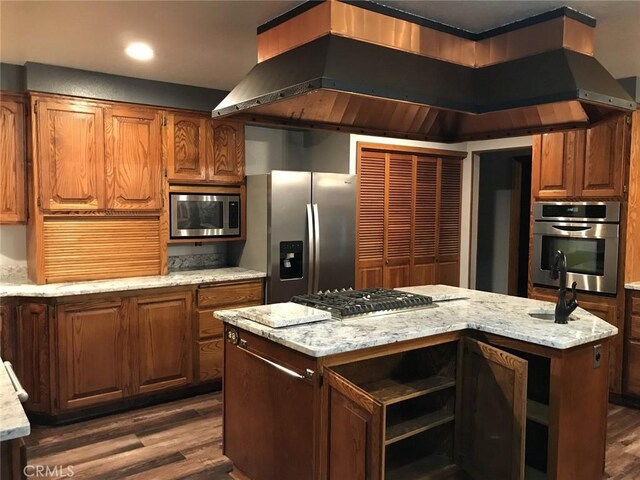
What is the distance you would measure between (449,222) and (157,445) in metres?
3.51

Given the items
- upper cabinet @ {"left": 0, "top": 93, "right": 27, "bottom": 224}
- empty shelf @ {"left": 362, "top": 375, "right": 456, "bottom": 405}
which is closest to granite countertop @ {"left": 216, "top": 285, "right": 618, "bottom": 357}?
empty shelf @ {"left": 362, "top": 375, "right": 456, "bottom": 405}

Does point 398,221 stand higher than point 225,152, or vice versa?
point 225,152

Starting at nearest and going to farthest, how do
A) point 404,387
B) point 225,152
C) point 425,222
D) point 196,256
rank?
1. point 404,387
2. point 225,152
3. point 196,256
4. point 425,222

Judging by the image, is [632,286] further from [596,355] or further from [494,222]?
[494,222]

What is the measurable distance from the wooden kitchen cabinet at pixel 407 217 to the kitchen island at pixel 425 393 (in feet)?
6.35

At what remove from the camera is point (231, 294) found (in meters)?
4.10

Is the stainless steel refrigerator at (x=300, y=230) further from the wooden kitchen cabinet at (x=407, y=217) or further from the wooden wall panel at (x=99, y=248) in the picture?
the wooden wall panel at (x=99, y=248)

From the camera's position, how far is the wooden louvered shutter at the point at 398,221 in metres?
4.83

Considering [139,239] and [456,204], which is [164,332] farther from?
[456,204]

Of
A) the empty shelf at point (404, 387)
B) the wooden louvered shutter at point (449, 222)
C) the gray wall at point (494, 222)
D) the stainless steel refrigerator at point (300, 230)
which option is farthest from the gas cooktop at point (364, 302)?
the gray wall at point (494, 222)

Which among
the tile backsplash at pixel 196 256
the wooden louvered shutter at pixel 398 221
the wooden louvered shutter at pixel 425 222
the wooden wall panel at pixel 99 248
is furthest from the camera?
the wooden louvered shutter at pixel 425 222

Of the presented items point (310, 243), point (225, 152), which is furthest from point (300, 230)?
point (225, 152)

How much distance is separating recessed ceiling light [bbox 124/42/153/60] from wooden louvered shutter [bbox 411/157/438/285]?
272 centimetres

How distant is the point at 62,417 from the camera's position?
138 inches
